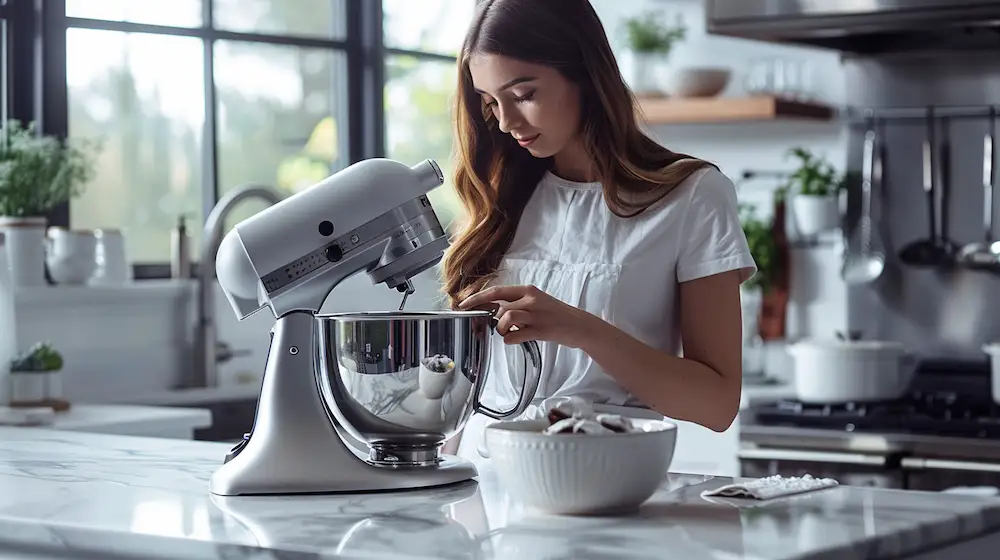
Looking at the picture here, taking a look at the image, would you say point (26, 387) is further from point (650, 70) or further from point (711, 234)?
point (650, 70)

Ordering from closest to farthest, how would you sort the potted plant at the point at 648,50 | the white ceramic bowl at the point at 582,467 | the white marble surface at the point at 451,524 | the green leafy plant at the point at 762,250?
1. the white marble surface at the point at 451,524
2. the white ceramic bowl at the point at 582,467
3. the green leafy plant at the point at 762,250
4. the potted plant at the point at 648,50

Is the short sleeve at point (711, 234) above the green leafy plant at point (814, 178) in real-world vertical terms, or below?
below

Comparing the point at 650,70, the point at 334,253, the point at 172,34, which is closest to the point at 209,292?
the point at 172,34

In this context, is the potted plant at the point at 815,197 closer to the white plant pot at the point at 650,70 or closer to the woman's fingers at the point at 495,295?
the white plant pot at the point at 650,70

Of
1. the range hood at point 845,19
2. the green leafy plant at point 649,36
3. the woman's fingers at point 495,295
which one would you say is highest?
the green leafy plant at point 649,36

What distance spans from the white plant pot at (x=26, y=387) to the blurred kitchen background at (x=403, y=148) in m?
0.31

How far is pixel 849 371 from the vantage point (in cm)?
347

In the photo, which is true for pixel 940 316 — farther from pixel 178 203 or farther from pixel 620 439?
Result: pixel 620 439

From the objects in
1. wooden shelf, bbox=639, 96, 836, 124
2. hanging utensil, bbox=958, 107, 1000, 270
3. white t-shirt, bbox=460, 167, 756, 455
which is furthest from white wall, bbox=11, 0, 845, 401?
white t-shirt, bbox=460, 167, 756, 455

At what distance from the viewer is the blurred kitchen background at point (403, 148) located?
342 cm

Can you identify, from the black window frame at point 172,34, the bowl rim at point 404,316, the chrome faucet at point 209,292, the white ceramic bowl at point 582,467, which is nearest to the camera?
the white ceramic bowl at point 582,467

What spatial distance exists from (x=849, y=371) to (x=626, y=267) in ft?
5.60

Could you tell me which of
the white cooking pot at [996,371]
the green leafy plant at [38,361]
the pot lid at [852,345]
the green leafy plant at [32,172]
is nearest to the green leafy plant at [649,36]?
the pot lid at [852,345]

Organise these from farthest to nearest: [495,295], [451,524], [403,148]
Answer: [403,148], [495,295], [451,524]
